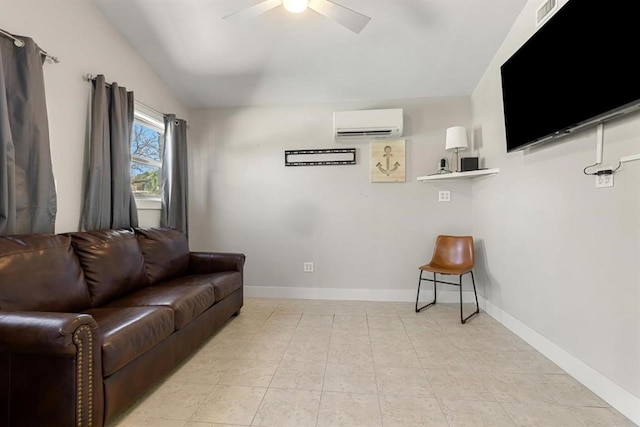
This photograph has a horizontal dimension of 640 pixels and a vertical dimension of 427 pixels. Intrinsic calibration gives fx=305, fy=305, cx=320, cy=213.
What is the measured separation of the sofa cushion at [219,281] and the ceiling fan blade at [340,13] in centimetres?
214

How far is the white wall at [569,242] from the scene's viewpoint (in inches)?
60.9

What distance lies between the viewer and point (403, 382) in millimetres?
1870

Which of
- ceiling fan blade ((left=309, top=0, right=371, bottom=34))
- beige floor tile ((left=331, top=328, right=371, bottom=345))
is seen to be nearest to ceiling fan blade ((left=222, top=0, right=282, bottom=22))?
ceiling fan blade ((left=309, top=0, right=371, bottom=34))

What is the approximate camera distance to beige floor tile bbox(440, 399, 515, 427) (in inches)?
59.0

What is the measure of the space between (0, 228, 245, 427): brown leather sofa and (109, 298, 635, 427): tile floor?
234mm

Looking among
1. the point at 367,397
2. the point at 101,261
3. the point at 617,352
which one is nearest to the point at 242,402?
the point at 367,397

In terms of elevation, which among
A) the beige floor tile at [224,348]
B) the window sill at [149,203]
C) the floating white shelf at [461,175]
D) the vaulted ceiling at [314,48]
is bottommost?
the beige floor tile at [224,348]

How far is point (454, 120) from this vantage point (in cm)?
352

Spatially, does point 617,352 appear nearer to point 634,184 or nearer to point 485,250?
point 634,184

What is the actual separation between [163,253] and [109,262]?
577 mm

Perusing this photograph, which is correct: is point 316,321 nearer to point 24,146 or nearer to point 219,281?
point 219,281

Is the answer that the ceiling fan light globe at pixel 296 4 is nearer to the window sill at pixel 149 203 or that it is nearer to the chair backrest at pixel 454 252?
the window sill at pixel 149 203

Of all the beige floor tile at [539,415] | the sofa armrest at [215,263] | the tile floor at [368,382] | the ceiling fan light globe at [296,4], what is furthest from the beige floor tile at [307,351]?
the ceiling fan light globe at [296,4]

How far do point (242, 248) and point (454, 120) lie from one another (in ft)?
9.67
